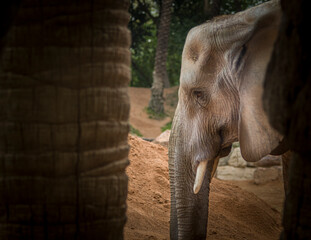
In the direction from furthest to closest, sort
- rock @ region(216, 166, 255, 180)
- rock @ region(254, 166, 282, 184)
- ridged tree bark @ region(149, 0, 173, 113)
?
ridged tree bark @ region(149, 0, 173, 113)
rock @ region(216, 166, 255, 180)
rock @ region(254, 166, 282, 184)

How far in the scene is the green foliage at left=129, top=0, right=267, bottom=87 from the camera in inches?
609

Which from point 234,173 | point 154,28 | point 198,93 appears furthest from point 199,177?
point 154,28

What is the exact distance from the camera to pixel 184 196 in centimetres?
345

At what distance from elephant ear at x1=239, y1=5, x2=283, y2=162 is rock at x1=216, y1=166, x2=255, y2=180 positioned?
5.77 meters

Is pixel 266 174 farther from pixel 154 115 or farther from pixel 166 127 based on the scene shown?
pixel 154 115

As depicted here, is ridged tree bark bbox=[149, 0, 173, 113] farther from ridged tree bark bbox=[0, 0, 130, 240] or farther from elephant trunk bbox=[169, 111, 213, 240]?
ridged tree bark bbox=[0, 0, 130, 240]

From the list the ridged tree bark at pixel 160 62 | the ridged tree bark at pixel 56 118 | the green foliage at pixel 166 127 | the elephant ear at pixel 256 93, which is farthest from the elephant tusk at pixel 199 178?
the ridged tree bark at pixel 160 62

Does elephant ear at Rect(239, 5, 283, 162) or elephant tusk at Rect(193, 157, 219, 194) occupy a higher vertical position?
elephant ear at Rect(239, 5, 283, 162)

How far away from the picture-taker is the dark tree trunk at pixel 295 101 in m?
1.49

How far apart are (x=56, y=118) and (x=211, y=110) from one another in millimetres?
1927

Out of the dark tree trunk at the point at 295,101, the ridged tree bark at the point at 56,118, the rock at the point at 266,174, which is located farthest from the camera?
the rock at the point at 266,174

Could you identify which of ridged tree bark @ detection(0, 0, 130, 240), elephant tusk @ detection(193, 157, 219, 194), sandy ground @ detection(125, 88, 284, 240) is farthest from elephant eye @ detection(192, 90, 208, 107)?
ridged tree bark @ detection(0, 0, 130, 240)

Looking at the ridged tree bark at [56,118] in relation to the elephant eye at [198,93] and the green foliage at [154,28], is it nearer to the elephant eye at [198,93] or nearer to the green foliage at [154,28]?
the elephant eye at [198,93]

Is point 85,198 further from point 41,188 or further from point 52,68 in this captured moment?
point 52,68
